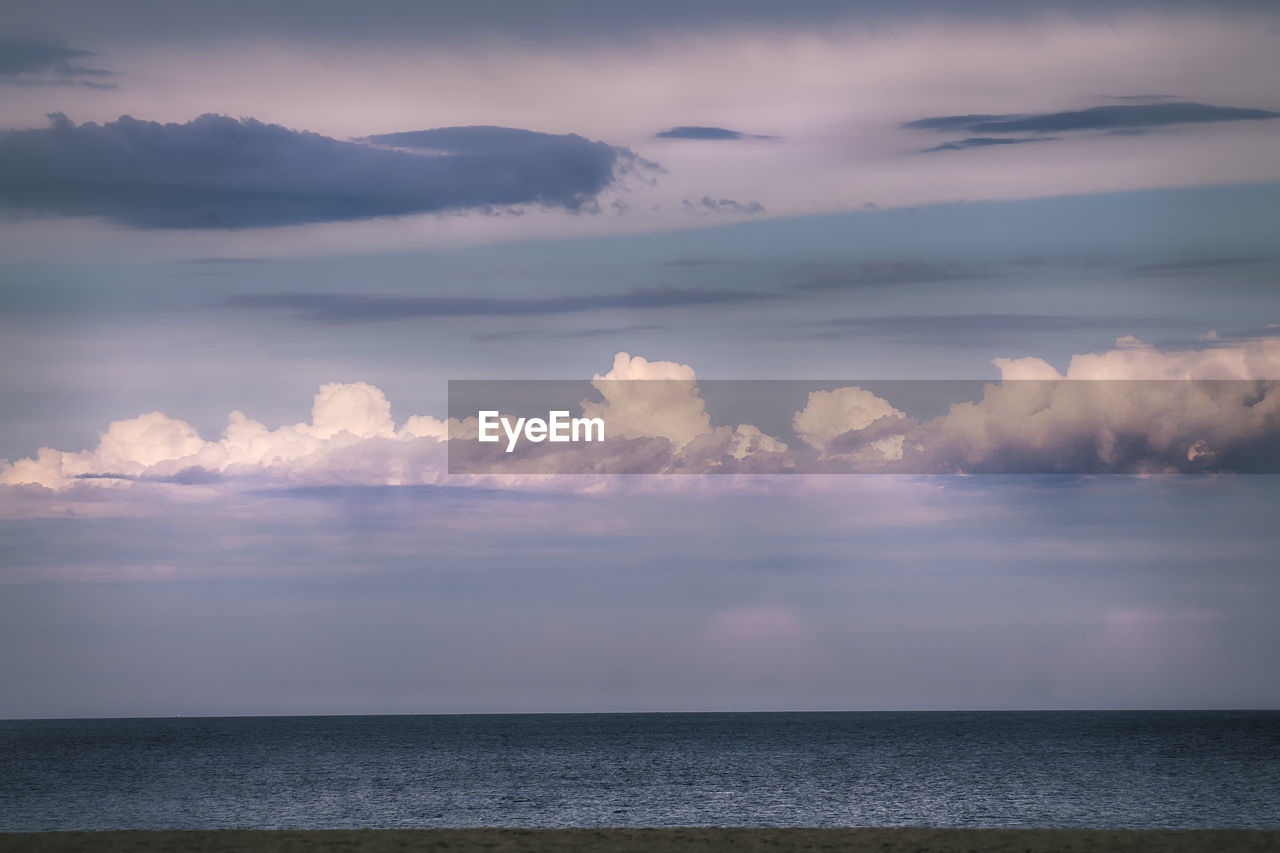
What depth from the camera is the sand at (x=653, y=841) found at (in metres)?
30.1

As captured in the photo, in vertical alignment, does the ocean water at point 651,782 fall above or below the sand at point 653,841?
below

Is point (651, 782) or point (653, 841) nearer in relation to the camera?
point (653, 841)

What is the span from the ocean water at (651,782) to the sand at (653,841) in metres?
16.0

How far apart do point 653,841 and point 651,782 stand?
46039mm

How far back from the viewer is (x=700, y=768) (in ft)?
295

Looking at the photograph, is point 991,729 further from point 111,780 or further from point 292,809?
point 292,809

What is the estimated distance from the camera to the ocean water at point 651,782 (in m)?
53.8

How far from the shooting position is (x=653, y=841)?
3108 centimetres

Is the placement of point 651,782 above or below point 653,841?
below

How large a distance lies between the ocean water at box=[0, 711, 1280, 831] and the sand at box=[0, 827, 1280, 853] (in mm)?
15964

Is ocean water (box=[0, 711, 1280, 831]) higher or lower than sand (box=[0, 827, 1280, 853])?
lower

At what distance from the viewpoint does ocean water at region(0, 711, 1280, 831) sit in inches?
2120

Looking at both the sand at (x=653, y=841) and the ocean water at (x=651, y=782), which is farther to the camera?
the ocean water at (x=651, y=782)

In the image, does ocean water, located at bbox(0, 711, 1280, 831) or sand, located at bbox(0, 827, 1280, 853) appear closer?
sand, located at bbox(0, 827, 1280, 853)
